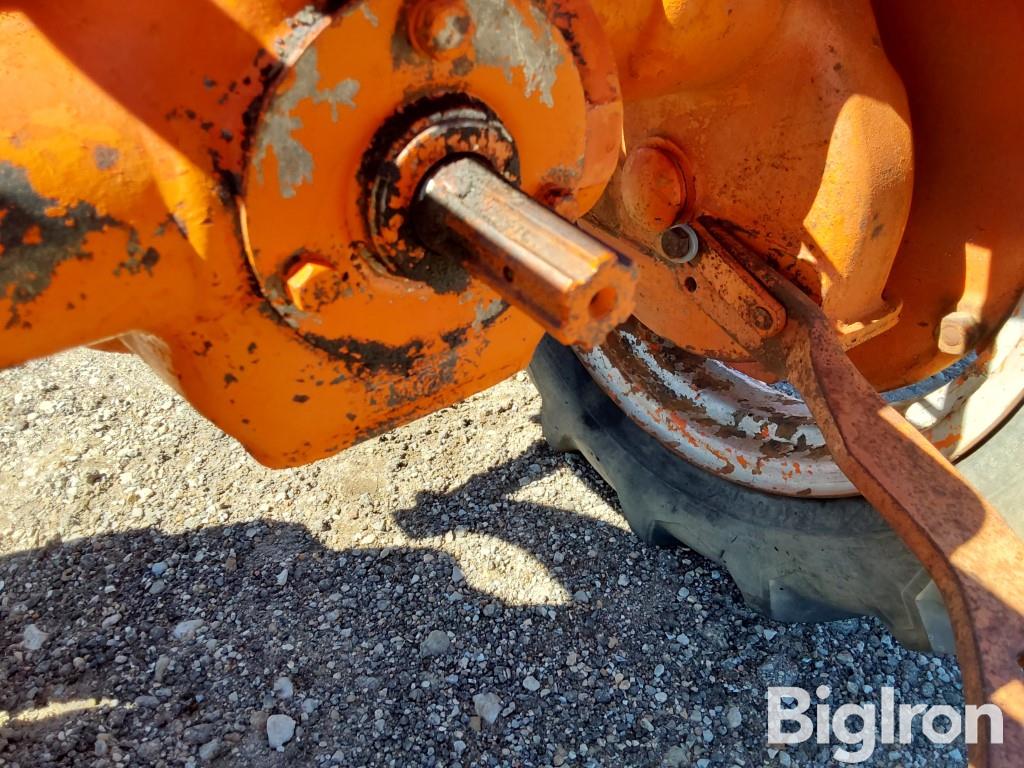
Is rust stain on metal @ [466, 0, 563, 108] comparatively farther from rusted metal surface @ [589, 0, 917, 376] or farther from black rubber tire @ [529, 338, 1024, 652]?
black rubber tire @ [529, 338, 1024, 652]

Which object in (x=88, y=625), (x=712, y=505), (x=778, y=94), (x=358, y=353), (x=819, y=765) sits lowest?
(x=88, y=625)

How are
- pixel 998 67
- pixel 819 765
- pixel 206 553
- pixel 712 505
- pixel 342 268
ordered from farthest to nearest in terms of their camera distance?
pixel 206 553
pixel 712 505
pixel 819 765
pixel 998 67
pixel 342 268

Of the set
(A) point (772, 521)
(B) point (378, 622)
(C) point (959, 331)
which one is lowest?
(B) point (378, 622)

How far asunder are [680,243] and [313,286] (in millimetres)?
676

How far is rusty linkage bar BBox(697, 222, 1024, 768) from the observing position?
0.70 meters

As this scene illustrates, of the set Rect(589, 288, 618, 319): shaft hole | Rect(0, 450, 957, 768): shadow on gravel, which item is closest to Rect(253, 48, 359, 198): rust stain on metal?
Rect(589, 288, 618, 319): shaft hole

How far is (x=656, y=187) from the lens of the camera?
1.18 m

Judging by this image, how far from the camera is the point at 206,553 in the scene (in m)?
1.65

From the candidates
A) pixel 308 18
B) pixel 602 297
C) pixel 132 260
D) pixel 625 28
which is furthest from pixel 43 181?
pixel 625 28

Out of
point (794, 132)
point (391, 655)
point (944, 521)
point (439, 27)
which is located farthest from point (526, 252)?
point (391, 655)

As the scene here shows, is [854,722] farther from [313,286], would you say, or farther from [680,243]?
[313,286]

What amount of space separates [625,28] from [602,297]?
0.42m

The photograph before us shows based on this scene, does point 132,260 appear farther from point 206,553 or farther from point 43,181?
point 206,553

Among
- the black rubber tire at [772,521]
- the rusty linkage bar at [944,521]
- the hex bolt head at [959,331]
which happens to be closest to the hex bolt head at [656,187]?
the rusty linkage bar at [944,521]
